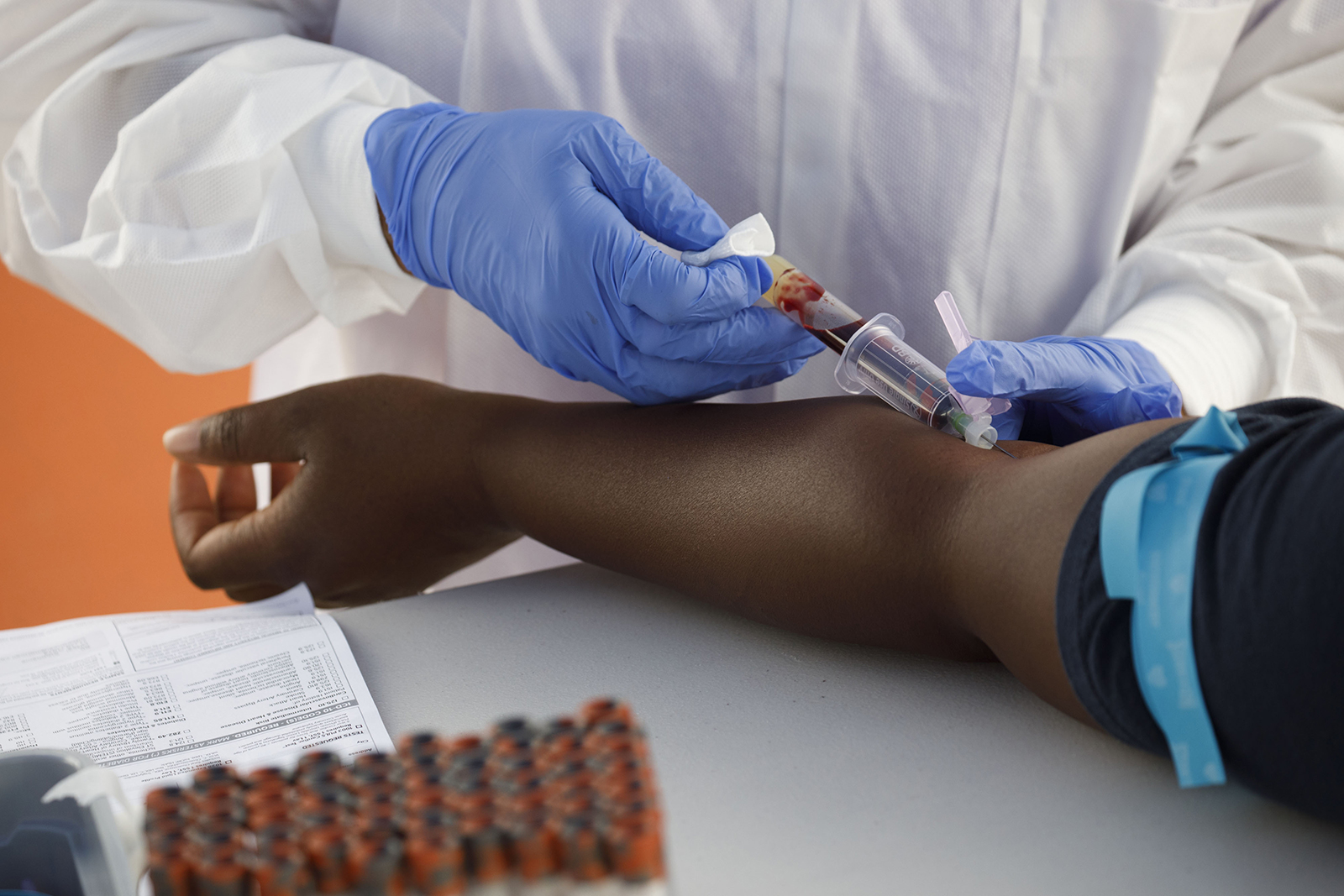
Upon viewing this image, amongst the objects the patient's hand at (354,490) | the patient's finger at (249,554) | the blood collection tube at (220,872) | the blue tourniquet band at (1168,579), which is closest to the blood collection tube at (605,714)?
the blood collection tube at (220,872)

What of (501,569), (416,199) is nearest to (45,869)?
(416,199)

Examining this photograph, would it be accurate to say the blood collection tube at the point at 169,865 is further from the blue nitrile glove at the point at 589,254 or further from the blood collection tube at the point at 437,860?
the blue nitrile glove at the point at 589,254

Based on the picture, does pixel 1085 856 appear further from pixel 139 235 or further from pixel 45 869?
pixel 139 235

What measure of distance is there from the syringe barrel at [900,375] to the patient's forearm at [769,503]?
0.08 ft

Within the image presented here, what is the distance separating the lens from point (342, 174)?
114cm

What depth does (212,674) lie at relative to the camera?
0.87m

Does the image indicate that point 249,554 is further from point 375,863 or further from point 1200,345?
point 1200,345

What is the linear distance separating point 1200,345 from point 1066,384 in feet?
0.93

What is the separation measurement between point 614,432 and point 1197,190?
862 mm

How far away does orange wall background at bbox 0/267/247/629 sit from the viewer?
7.09 ft

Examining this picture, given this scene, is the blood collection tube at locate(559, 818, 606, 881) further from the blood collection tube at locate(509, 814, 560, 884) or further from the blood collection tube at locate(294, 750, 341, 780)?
the blood collection tube at locate(294, 750, 341, 780)

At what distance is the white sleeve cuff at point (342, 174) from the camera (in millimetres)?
1138

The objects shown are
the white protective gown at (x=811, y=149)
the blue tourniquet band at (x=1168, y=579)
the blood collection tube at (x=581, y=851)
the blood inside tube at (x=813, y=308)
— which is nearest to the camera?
the blood collection tube at (x=581, y=851)

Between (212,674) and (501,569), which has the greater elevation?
(212,674)
